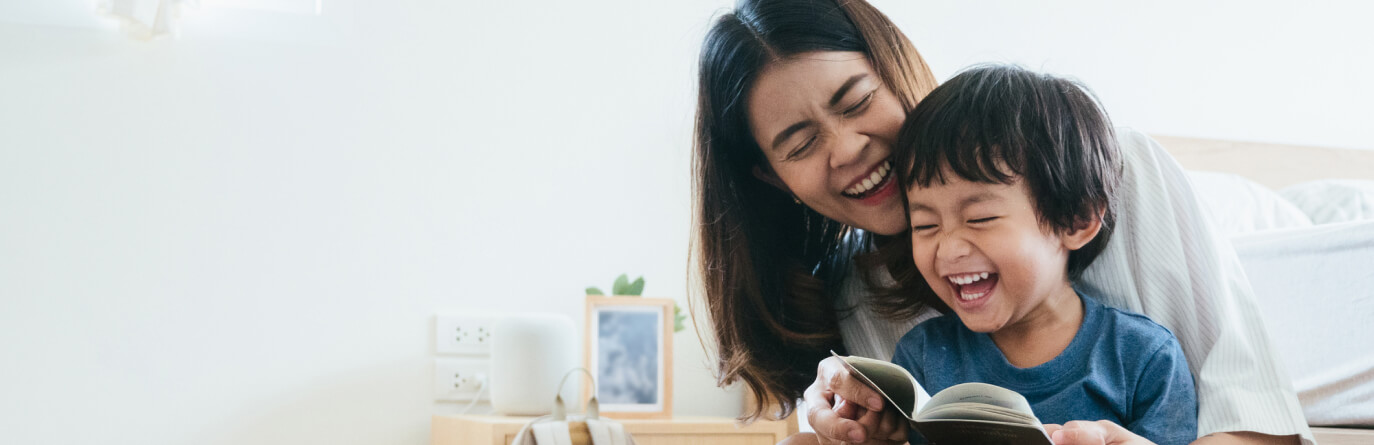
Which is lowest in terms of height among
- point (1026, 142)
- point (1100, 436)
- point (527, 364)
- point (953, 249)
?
point (527, 364)

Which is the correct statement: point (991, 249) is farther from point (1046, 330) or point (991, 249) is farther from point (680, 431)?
point (680, 431)

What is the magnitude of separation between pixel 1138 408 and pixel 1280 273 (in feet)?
2.43

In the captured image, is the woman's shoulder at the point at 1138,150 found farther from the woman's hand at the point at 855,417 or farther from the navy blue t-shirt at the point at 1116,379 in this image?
the woman's hand at the point at 855,417

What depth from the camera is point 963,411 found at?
2.33ft

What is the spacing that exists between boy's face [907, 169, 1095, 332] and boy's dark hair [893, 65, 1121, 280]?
0.01 metres

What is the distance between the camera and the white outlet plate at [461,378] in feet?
6.62

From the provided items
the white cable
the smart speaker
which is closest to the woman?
the smart speaker

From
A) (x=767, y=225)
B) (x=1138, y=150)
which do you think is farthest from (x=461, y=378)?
(x=1138, y=150)

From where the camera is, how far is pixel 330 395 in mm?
1951

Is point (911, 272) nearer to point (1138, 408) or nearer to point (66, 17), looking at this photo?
point (1138, 408)

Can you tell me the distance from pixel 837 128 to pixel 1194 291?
0.40m

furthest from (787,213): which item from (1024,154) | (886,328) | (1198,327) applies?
(1198,327)

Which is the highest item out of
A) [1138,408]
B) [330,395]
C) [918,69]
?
[918,69]

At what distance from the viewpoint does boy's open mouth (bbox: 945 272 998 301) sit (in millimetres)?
954
